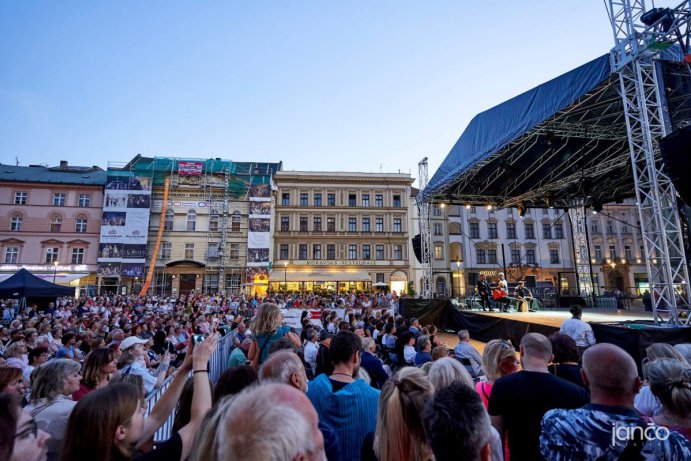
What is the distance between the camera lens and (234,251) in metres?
35.2

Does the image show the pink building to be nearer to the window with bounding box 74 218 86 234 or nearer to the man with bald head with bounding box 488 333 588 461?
the window with bounding box 74 218 86 234

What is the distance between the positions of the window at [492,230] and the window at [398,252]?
35.0ft

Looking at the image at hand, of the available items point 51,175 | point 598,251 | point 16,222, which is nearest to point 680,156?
point 598,251

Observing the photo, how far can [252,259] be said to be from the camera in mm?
34188

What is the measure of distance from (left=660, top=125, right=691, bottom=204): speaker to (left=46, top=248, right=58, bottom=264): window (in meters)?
44.9

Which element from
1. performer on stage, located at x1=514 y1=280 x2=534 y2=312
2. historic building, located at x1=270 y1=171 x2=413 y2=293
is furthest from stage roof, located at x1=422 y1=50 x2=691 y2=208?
historic building, located at x1=270 y1=171 x2=413 y2=293

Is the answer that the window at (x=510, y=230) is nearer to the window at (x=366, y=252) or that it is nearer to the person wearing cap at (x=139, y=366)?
the window at (x=366, y=252)

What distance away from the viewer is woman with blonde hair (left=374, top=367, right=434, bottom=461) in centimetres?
183

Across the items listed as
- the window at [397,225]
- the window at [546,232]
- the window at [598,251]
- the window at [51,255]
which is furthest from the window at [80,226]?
the window at [598,251]

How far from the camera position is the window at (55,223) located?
34406 mm

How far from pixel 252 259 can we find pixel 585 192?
28162 millimetres

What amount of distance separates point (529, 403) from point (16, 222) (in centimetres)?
4681

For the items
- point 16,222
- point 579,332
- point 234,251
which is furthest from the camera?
point 234,251

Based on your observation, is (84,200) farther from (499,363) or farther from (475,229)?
(499,363)
